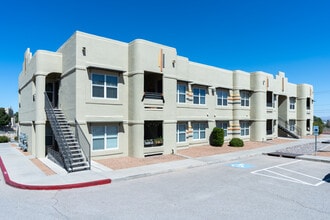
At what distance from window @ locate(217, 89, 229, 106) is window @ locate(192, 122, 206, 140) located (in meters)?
3.59

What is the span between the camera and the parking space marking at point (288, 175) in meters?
10.8

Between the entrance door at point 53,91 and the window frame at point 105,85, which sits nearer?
the window frame at point 105,85

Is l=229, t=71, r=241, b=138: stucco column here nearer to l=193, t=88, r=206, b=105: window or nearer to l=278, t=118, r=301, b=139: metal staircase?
l=193, t=88, r=206, b=105: window

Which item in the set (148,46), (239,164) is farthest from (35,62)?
(239,164)

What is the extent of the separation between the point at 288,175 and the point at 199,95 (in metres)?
12.4

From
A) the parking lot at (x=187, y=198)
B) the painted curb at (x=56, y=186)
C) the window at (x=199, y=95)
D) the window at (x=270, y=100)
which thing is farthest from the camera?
the window at (x=270, y=100)

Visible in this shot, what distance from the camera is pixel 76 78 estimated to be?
14406 mm

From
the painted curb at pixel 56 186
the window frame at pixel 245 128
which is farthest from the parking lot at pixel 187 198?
A: the window frame at pixel 245 128

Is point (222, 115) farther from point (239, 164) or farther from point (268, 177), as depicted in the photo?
point (268, 177)

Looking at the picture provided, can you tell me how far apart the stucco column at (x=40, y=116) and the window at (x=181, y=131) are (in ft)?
35.7

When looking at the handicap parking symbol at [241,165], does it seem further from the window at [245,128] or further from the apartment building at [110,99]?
the window at [245,128]

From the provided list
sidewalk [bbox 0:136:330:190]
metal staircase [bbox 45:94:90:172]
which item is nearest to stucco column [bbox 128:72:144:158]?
sidewalk [bbox 0:136:330:190]

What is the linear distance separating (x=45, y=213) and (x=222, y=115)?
20.9 meters

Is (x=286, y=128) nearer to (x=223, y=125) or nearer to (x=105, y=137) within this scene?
(x=223, y=125)
